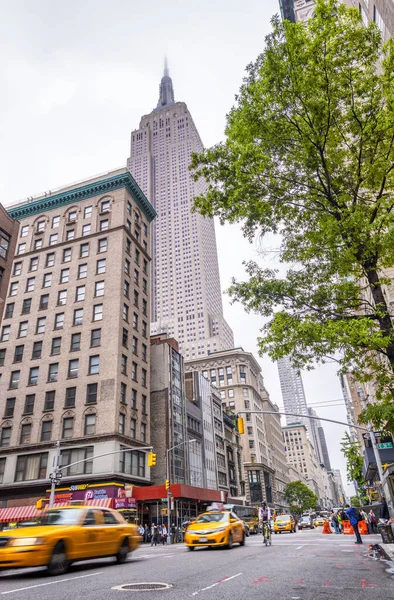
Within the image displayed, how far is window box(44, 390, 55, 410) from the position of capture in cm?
4028

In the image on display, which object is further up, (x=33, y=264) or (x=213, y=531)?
(x=33, y=264)

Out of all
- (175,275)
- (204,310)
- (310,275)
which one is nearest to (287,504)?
(204,310)

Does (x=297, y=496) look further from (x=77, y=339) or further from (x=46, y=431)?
(x=77, y=339)

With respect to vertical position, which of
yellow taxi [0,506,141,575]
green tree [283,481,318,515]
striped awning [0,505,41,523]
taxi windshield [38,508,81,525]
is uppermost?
green tree [283,481,318,515]

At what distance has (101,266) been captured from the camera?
153ft

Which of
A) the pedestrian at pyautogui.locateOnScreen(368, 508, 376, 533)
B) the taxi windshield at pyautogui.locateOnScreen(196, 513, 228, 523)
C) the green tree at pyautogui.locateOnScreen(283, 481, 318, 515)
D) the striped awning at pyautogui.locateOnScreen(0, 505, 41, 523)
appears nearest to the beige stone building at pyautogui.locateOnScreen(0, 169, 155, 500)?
the striped awning at pyautogui.locateOnScreen(0, 505, 41, 523)

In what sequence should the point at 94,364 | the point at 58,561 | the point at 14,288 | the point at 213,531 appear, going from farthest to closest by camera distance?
the point at 14,288
the point at 94,364
the point at 213,531
the point at 58,561

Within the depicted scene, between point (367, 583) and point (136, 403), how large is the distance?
36.3 m

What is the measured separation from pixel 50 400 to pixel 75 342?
611 centimetres

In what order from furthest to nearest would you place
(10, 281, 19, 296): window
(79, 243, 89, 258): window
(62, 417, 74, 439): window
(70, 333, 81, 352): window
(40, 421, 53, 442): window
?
(10, 281, 19, 296): window, (79, 243, 89, 258): window, (70, 333, 81, 352): window, (40, 421, 53, 442): window, (62, 417, 74, 439): window

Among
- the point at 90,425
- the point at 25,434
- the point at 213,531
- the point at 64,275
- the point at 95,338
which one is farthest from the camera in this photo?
the point at 64,275

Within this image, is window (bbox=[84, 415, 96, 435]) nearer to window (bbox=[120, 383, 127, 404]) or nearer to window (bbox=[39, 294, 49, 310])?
window (bbox=[120, 383, 127, 404])

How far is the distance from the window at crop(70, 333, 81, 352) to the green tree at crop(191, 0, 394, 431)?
1298 inches

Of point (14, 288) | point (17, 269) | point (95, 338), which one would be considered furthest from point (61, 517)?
point (17, 269)
